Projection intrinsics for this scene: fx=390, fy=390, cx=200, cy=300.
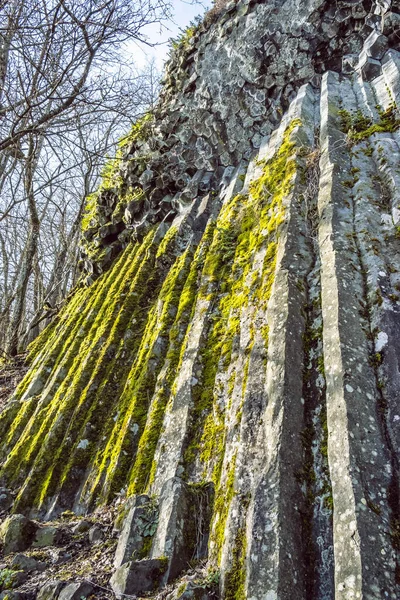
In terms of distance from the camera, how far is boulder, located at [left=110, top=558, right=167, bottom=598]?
288cm

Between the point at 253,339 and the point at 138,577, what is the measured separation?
2259mm

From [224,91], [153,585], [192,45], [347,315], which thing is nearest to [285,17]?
[224,91]

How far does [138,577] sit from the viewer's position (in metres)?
2.92

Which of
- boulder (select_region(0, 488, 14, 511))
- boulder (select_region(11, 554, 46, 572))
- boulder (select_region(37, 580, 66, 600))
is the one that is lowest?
boulder (select_region(37, 580, 66, 600))

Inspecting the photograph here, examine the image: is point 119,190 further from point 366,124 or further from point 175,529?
point 175,529

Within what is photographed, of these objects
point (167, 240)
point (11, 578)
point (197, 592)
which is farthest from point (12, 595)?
point (167, 240)

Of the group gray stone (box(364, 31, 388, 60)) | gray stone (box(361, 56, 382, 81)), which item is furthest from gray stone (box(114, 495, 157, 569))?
gray stone (box(364, 31, 388, 60))

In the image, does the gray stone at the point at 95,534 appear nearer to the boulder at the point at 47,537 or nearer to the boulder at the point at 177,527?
the boulder at the point at 47,537

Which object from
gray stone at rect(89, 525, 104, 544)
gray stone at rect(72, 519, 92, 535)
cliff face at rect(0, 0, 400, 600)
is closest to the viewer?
cliff face at rect(0, 0, 400, 600)

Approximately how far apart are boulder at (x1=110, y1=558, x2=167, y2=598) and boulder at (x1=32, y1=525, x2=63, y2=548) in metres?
1.24

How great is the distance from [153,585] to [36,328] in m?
10.6

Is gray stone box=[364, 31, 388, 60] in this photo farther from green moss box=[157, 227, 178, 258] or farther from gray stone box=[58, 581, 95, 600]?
gray stone box=[58, 581, 95, 600]

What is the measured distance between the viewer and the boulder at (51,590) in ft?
9.74

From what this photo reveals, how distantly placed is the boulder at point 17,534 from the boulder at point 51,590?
1048 millimetres
